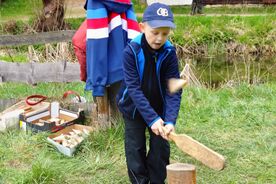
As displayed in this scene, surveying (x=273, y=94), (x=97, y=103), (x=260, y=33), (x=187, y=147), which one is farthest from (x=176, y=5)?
(x=187, y=147)

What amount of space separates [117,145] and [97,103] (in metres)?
0.43

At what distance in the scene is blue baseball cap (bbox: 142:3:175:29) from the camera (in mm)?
3092

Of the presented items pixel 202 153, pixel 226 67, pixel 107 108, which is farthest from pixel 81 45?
pixel 226 67

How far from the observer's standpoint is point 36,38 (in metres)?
6.64

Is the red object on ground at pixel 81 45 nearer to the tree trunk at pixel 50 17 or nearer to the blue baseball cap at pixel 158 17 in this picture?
the blue baseball cap at pixel 158 17

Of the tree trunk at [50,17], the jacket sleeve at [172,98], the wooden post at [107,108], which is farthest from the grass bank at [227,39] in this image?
the jacket sleeve at [172,98]

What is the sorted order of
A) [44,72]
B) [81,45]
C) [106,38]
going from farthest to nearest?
[44,72] → [81,45] → [106,38]

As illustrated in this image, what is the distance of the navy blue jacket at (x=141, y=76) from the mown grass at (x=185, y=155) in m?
0.83

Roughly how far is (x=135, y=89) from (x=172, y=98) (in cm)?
25

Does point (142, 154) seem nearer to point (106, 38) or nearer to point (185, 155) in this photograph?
point (185, 155)

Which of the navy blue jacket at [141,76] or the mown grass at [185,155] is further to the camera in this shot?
the mown grass at [185,155]

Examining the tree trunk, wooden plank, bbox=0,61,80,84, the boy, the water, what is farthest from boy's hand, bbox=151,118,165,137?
the tree trunk

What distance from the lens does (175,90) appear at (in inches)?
128

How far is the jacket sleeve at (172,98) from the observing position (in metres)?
3.23
